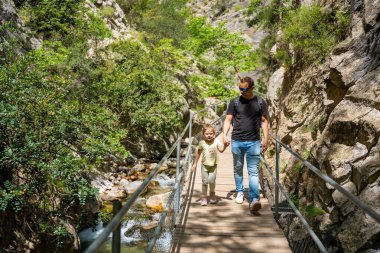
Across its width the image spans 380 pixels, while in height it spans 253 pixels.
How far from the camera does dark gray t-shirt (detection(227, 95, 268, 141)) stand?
5414 mm

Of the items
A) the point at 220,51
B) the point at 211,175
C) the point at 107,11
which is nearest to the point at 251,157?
the point at 211,175

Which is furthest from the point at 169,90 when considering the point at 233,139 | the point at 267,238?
the point at 267,238

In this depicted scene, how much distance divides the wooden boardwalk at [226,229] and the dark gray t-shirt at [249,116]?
124 centimetres

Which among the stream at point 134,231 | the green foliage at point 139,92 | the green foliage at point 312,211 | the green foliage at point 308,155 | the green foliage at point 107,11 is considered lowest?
the stream at point 134,231

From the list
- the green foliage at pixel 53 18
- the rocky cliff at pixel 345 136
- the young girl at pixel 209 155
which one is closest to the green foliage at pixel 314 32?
the rocky cliff at pixel 345 136

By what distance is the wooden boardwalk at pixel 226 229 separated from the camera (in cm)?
424

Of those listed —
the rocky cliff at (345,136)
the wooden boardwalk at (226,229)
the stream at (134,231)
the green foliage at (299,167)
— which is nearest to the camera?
the wooden boardwalk at (226,229)

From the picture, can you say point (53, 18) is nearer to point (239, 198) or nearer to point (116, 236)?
point (239, 198)

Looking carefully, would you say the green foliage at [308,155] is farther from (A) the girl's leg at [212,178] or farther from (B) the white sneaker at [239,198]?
(A) the girl's leg at [212,178]

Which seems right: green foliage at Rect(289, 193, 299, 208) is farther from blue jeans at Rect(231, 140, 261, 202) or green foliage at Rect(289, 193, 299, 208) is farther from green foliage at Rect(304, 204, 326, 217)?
blue jeans at Rect(231, 140, 261, 202)

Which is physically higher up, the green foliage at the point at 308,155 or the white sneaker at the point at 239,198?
the green foliage at the point at 308,155

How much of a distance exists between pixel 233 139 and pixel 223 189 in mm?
2005

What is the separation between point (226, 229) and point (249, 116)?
1.75 metres

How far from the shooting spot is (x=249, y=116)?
5418 mm
